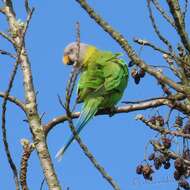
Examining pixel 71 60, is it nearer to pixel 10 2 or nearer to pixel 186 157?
pixel 10 2

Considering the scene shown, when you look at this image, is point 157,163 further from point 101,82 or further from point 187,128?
point 101,82

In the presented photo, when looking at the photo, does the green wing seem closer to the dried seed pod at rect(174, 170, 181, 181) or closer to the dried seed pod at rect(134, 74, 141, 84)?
the dried seed pod at rect(134, 74, 141, 84)

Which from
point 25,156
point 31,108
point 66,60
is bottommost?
point 25,156

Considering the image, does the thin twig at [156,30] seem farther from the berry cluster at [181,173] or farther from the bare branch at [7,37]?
the bare branch at [7,37]

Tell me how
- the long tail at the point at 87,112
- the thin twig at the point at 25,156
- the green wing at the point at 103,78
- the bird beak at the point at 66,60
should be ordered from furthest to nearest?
the bird beak at the point at 66,60, the green wing at the point at 103,78, the long tail at the point at 87,112, the thin twig at the point at 25,156

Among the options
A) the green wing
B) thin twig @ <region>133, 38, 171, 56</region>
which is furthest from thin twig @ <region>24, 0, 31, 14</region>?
the green wing

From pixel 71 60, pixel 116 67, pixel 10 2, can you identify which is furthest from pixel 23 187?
pixel 71 60

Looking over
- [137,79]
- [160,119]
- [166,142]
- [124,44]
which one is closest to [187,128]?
[166,142]

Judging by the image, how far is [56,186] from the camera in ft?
10.8

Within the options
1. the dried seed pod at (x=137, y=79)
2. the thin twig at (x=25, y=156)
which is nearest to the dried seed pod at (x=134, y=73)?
the dried seed pod at (x=137, y=79)

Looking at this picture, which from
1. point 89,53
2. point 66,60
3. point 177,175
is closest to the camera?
point 177,175

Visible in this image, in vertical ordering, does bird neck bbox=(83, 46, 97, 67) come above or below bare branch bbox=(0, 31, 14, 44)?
above

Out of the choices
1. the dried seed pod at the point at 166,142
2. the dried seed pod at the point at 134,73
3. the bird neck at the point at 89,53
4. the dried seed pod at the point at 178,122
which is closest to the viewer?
the dried seed pod at the point at 166,142

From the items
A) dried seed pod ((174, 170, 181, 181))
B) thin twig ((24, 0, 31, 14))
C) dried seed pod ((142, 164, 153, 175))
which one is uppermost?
thin twig ((24, 0, 31, 14))
